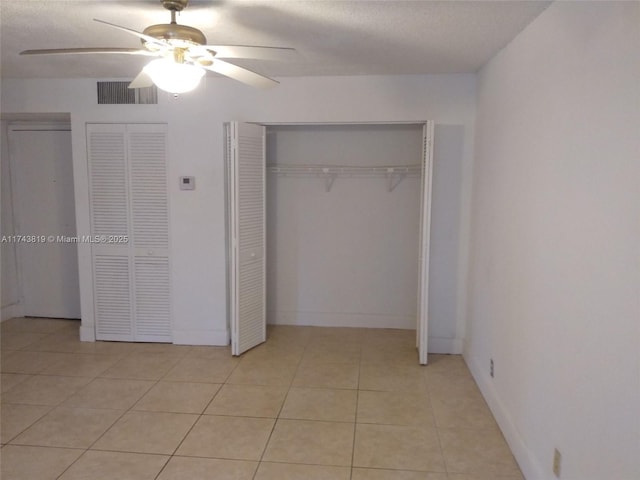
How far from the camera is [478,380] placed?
3496mm

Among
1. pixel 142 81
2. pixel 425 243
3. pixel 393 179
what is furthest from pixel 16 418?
pixel 393 179

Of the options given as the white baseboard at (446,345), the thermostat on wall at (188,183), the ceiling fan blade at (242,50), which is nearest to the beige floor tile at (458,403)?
the white baseboard at (446,345)

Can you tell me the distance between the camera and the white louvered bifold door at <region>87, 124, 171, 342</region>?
13.7 ft

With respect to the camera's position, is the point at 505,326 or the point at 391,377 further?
the point at 391,377

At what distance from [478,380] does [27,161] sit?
16.0 feet

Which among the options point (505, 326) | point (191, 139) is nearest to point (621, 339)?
point (505, 326)

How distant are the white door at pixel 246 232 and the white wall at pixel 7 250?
8.53ft

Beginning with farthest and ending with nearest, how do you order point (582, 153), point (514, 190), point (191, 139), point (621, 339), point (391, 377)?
point (191, 139) < point (391, 377) < point (514, 190) < point (582, 153) < point (621, 339)

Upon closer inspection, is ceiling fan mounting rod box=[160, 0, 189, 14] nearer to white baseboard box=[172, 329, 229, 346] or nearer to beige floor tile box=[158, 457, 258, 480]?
beige floor tile box=[158, 457, 258, 480]

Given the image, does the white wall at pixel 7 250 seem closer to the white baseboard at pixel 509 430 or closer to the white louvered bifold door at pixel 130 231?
the white louvered bifold door at pixel 130 231

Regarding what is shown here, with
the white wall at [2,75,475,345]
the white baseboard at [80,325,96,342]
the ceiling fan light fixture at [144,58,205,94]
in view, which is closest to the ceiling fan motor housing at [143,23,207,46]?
the ceiling fan light fixture at [144,58,205,94]

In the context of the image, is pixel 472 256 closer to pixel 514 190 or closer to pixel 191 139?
pixel 514 190

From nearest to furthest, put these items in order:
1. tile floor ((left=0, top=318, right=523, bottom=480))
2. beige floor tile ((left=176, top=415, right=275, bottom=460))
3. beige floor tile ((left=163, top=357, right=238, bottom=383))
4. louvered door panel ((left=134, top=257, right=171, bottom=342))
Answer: tile floor ((left=0, top=318, right=523, bottom=480)) < beige floor tile ((left=176, top=415, right=275, bottom=460)) < beige floor tile ((left=163, top=357, right=238, bottom=383)) < louvered door panel ((left=134, top=257, right=171, bottom=342))

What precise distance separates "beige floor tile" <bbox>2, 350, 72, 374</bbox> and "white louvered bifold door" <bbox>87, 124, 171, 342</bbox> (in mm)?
482
